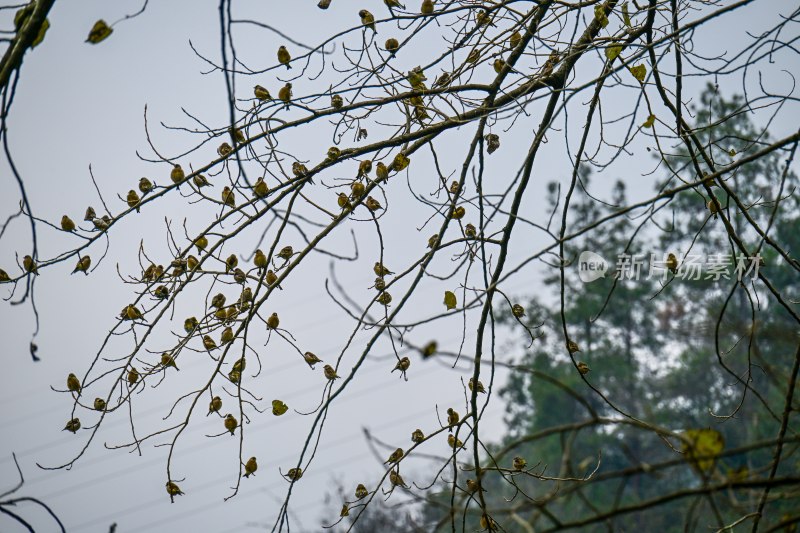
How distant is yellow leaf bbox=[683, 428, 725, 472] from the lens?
943 mm

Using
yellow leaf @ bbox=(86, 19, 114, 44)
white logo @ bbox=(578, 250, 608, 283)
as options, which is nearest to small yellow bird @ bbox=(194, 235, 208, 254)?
yellow leaf @ bbox=(86, 19, 114, 44)

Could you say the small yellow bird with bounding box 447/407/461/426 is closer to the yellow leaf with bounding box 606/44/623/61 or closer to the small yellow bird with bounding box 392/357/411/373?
the small yellow bird with bounding box 392/357/411/373

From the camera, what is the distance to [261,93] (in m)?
1.80

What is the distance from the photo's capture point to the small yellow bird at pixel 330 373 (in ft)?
5.77

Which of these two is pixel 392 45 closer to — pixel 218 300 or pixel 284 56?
pixel 284 56

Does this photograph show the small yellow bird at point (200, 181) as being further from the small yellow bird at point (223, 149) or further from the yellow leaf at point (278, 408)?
the yellow leaf at point (278, 408)

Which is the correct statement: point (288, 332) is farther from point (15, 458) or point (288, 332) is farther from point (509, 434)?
point (509, 434)

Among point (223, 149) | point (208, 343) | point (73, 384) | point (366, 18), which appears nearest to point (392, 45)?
point (366, 18)

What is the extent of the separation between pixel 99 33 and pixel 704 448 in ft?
3.74

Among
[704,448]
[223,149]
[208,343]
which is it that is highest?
[223,149]

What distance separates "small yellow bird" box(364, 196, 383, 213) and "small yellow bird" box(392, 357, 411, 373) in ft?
1.23

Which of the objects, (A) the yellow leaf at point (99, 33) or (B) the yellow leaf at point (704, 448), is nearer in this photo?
(B) the yellow leaf at point (704, 448)

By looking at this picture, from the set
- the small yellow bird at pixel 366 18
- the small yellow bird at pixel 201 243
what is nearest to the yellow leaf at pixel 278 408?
the small yellow bird at pixel 201 243

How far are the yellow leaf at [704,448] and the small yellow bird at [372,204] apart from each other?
1.04 m
